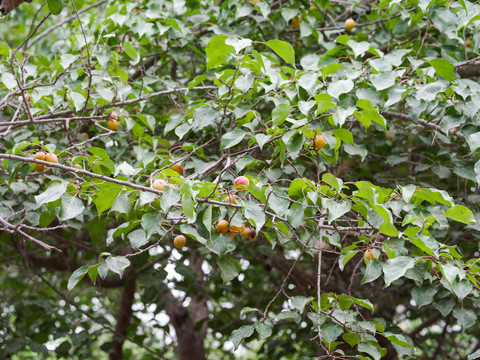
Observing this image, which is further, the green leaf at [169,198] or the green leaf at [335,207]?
the green leaf at [335,207]

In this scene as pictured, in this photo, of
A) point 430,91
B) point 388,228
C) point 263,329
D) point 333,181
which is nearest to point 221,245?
point 263,329

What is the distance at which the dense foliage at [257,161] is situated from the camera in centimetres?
163

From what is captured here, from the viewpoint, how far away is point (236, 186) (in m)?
1.63

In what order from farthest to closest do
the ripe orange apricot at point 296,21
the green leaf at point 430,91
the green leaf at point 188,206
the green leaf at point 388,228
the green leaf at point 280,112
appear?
the ripe orange apricot at point 296,21, the green leaf at point 430,91, the green leaf at point 280,112, the green leaf at point 388,228, the green leaf at point 188,206

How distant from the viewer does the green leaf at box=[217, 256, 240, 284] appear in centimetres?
176

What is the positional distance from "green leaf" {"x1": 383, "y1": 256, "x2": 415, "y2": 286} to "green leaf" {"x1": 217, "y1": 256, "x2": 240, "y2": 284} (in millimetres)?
520

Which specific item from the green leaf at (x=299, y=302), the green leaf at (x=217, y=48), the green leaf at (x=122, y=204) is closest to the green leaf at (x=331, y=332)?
the green leaf at (x=299, y=302)

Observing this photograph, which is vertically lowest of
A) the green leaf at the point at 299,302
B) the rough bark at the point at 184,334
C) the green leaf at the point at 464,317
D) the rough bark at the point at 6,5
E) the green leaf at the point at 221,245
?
the rough bark at the point at 184,334

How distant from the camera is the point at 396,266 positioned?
1513mm

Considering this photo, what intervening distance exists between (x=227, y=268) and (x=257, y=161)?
1.41 feet

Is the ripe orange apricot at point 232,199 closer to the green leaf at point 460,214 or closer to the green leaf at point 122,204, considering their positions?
the green leaf at point 122,204

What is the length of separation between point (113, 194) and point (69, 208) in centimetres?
17

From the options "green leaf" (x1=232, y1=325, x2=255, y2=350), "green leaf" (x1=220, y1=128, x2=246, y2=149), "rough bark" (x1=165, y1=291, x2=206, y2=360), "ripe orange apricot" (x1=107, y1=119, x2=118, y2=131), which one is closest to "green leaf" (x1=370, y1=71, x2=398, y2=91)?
"green leaf" (x1=220, y1=128, x2=246, y2=149)

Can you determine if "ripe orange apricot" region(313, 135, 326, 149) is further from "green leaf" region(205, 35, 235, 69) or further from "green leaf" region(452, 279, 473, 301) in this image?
"green leaf" region(452, 279, 473, 301)
